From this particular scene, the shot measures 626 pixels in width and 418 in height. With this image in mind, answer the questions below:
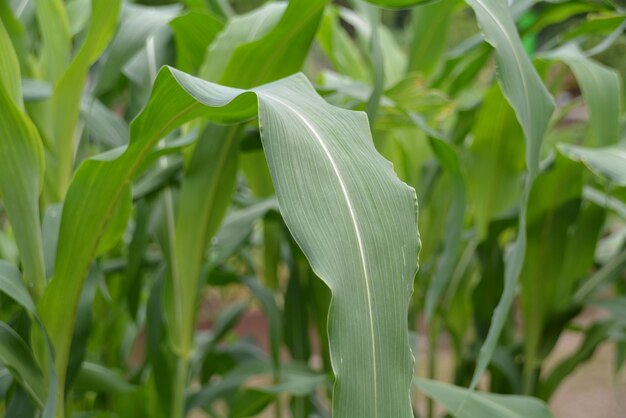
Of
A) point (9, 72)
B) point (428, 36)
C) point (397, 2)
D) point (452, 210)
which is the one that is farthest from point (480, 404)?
point (428, 36)

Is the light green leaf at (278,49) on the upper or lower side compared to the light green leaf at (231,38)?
upper

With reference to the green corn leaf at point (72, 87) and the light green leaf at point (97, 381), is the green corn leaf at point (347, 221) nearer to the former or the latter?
the green corn leaf at point (72, 87)

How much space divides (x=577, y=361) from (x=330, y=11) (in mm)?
470

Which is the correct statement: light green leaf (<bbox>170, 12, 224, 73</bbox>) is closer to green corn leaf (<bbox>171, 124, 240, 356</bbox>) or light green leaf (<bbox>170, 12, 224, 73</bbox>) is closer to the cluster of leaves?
Answer: the cluster of leaves

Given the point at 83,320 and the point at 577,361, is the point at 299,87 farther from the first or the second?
the point at 577,361

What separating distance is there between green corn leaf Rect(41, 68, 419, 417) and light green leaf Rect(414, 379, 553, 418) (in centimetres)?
21

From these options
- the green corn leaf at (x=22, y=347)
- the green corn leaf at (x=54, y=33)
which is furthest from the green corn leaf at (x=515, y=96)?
the green corn leaf at (x=54, y=33)

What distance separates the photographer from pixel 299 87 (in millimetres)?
391

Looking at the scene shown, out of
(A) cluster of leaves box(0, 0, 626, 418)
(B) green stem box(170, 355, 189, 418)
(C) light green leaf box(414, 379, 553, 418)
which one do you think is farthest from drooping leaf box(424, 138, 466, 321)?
(B) green stem box(170, 355, 189, 418)

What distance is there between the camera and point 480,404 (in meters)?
0.51

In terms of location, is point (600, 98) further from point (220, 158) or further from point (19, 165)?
point (19, 165)

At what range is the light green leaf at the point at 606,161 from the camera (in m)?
0.55

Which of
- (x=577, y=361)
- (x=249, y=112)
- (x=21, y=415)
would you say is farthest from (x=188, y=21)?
(x=577, y=361)

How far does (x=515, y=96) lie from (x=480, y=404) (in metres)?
0.22
